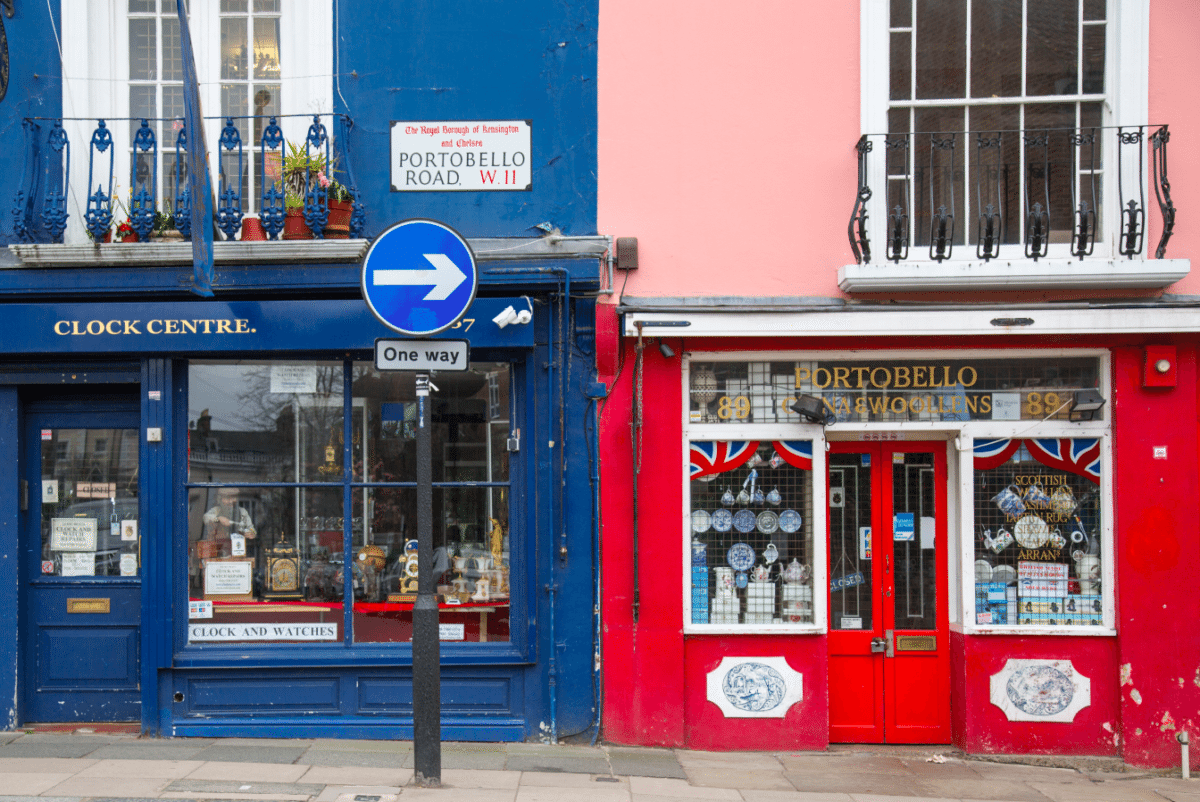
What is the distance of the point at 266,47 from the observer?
7547 millimetres

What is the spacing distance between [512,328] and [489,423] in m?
0.85

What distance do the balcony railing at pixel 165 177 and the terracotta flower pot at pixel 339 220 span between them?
0.16ft

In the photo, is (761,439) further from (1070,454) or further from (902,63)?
→ (902,63)

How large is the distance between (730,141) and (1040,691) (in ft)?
16.3

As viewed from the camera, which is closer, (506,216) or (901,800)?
(901,800)

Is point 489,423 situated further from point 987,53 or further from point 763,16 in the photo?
point 987,53

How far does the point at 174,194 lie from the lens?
7.35m

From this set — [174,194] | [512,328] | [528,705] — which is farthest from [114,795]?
[174,194]

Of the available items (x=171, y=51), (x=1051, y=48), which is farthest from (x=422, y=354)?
(x=1051, y=48)

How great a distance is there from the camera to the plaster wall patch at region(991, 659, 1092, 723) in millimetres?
7074

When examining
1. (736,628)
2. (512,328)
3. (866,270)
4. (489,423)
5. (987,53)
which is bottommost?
(736,628)

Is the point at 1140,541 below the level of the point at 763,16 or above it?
below

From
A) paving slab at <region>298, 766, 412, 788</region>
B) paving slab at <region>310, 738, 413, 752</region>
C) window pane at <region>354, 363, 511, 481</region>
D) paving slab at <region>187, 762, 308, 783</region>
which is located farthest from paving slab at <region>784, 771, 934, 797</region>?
paving slab at <region>187, 762, 308, 783</region>

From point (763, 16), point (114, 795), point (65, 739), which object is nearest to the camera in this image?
point (114, 795)
